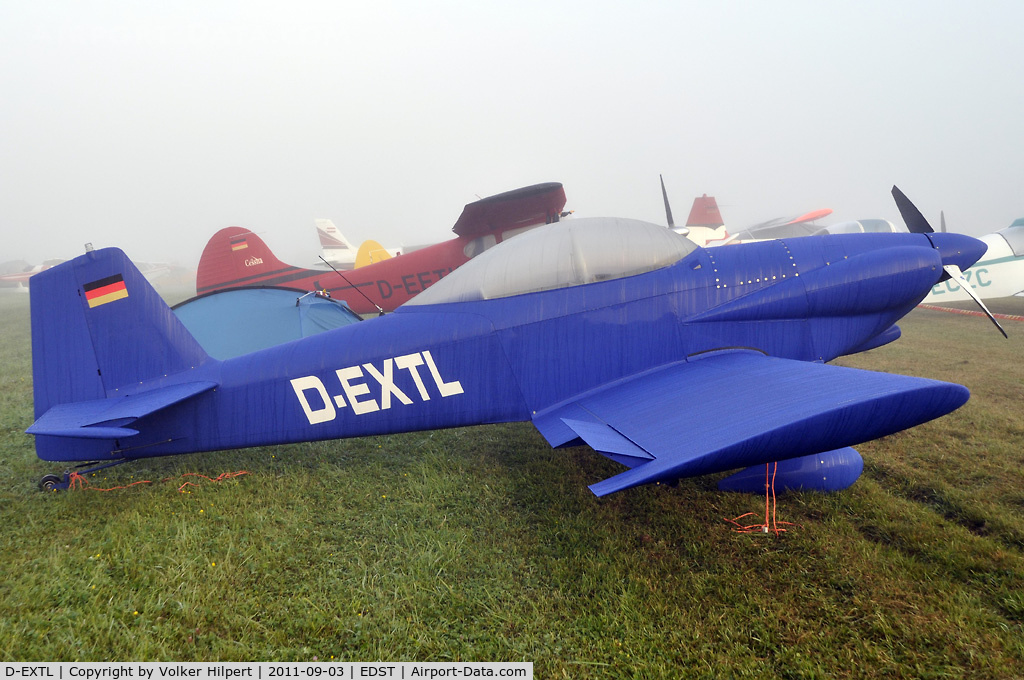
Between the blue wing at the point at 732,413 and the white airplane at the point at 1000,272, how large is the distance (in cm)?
1276

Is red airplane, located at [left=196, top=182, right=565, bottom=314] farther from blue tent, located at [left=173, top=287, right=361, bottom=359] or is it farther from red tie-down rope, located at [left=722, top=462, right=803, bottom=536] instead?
red tie-down rope, located at [left=722, top=462, right=803, bottom=536]

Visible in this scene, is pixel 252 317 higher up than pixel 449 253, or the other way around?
pixel 449 253

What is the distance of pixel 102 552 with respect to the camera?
2.75 m

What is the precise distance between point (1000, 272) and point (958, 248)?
445 inches

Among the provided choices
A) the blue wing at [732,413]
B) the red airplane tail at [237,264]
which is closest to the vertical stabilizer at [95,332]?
the blue wing at [732,413]

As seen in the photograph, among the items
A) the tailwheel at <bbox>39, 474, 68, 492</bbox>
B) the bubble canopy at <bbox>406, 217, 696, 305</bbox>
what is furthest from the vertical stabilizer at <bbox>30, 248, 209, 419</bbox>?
the bubble canopy at <bbox>406, 217, 696, 305</bbox>

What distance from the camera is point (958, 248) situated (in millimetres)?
4484

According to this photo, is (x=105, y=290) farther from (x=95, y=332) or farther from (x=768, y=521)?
(x=768, y=521)

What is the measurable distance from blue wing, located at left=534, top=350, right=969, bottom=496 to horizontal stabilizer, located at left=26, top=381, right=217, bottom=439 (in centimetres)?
253

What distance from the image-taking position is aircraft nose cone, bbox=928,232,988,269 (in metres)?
4.46

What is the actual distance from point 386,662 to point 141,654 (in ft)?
3.45

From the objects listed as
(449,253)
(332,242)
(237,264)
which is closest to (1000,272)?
(449,253)

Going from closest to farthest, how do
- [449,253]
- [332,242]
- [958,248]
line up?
1. [958,248]
2. [449,253]
3. [332,242]

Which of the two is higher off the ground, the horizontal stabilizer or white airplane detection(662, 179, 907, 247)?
white airplane detection(662, 179, 907, 247)
